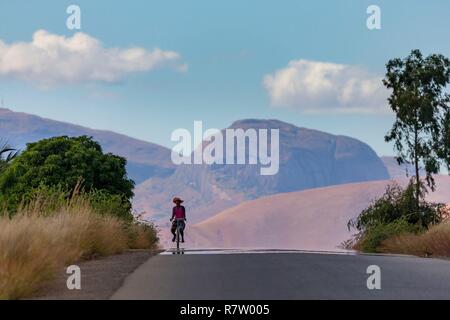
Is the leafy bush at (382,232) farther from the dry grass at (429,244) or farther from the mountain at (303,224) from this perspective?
the mountain at (303,224)

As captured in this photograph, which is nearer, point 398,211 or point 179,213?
point 179,213

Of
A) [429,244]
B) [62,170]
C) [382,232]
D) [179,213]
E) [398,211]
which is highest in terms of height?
[62,170]

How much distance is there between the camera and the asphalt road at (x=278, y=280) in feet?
48.1

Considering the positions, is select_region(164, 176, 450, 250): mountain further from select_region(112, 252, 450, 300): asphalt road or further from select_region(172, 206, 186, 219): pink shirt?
select_region(112, 252, 450, 300): asphalt road

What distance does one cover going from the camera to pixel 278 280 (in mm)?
17062

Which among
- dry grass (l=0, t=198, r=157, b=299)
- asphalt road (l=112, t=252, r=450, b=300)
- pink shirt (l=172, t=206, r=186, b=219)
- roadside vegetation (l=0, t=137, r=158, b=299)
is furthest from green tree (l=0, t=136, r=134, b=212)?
asphalt road (l=112, t=252, r=450, b=300)

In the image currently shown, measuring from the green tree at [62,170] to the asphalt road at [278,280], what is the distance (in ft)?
63.6

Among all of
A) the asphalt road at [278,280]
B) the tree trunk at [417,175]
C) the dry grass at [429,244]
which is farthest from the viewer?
the tree trunk at [417,175]

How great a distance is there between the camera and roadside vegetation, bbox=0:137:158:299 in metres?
15.7

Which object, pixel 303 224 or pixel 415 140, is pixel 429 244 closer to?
pixel 415 140

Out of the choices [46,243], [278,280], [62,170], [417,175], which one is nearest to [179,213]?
[62,170]

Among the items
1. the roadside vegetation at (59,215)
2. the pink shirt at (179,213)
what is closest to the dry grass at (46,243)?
the roadside vegetation at (59,215)

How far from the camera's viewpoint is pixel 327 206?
194 metres

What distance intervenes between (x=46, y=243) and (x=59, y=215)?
6125 millimetres
